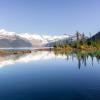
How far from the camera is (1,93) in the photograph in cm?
3266

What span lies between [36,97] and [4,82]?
12.9 metres

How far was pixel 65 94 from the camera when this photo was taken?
31484mm

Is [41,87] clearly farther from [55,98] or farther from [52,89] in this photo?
[55,98]

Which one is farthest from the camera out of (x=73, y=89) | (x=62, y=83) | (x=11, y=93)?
(x=62, y=83)

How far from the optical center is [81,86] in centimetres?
3697

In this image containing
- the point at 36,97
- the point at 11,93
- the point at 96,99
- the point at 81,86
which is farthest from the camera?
the point at 81,86

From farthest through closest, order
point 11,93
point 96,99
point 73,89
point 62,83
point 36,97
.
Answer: point 62,83 < point 73,89 < point 11,93 < point 36,97 < point 96,99

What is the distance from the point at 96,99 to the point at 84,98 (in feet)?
5.04

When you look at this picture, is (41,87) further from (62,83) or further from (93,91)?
(93,91)

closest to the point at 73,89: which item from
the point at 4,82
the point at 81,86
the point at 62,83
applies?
the point at 81,86

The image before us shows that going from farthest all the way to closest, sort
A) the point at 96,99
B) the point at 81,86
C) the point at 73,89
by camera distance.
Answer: the point at 81,86, the point at 73,89, the point at 96,99

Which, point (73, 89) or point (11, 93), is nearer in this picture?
point (11, 93)

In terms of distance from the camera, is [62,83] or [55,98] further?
[62,83]

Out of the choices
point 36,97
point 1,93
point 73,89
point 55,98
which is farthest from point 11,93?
point 73,89
